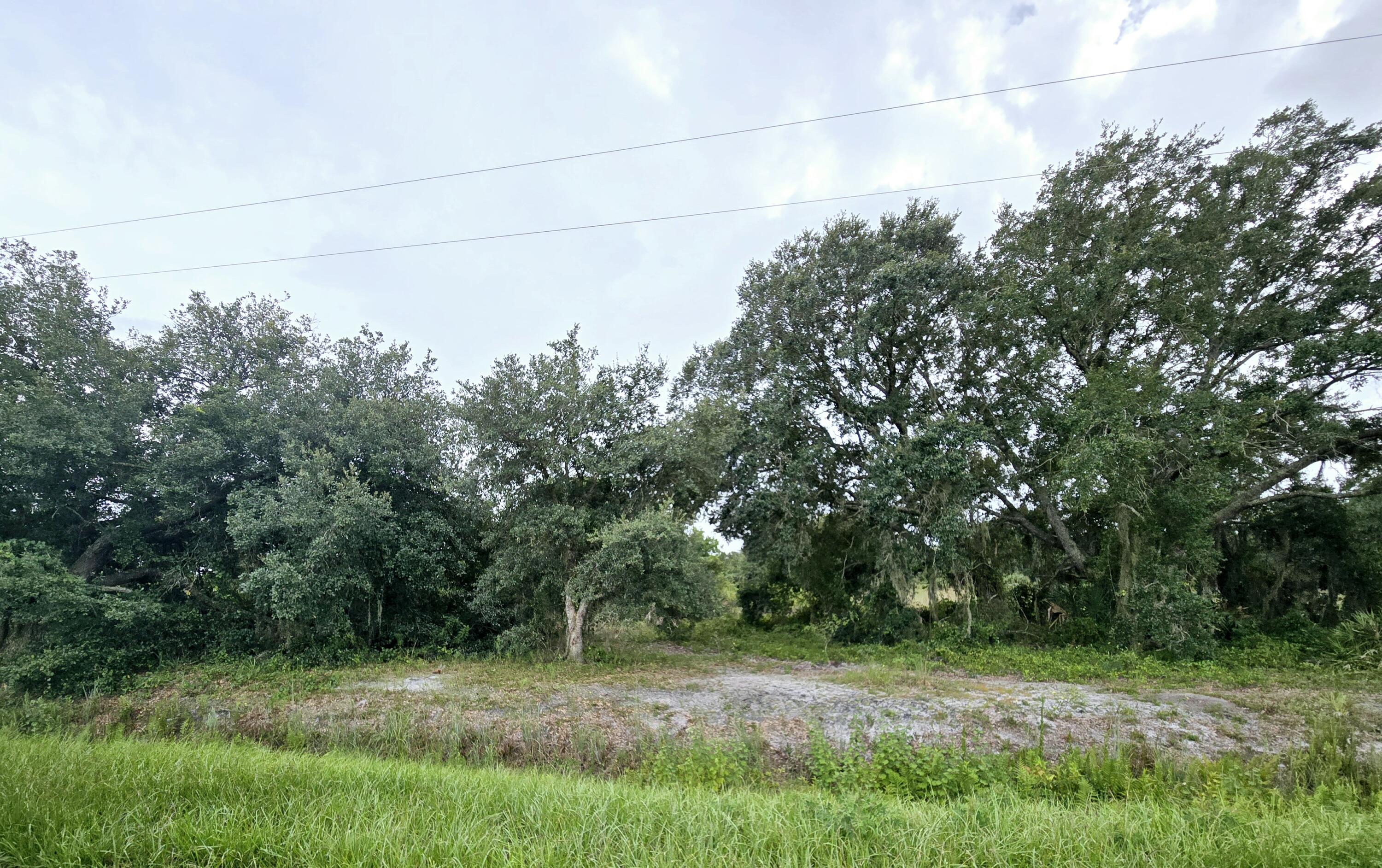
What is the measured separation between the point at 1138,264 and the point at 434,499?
18.1 meters

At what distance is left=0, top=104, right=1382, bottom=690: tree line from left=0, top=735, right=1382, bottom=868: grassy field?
6.93m

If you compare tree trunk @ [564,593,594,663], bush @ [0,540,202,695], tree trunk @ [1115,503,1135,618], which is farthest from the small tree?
tree trunk @ [1115,503,1135,618]

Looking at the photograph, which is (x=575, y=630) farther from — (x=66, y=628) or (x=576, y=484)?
(x=66, y=628)

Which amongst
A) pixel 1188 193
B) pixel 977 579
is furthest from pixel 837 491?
pixel 1188 193

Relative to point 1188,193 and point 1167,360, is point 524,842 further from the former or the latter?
point 1188,193

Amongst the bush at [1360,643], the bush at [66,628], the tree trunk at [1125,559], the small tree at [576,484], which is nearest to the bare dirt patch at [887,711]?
the small tree at [576,484]

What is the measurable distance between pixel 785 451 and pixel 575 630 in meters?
7.70

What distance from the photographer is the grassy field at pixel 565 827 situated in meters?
2.54

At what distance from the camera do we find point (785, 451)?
15578mm

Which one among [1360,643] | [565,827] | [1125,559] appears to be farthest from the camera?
[1125,559]

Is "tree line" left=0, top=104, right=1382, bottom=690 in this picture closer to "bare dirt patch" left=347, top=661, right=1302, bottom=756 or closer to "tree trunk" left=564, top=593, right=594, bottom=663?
"tree trunk" left=564, top=593, right=594, bottom=663

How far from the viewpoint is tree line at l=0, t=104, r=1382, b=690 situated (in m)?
11.0

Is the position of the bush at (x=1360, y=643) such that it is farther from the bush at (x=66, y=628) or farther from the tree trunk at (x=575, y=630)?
the bush at (x=66, y=628)

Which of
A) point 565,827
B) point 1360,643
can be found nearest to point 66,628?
point 565,827
